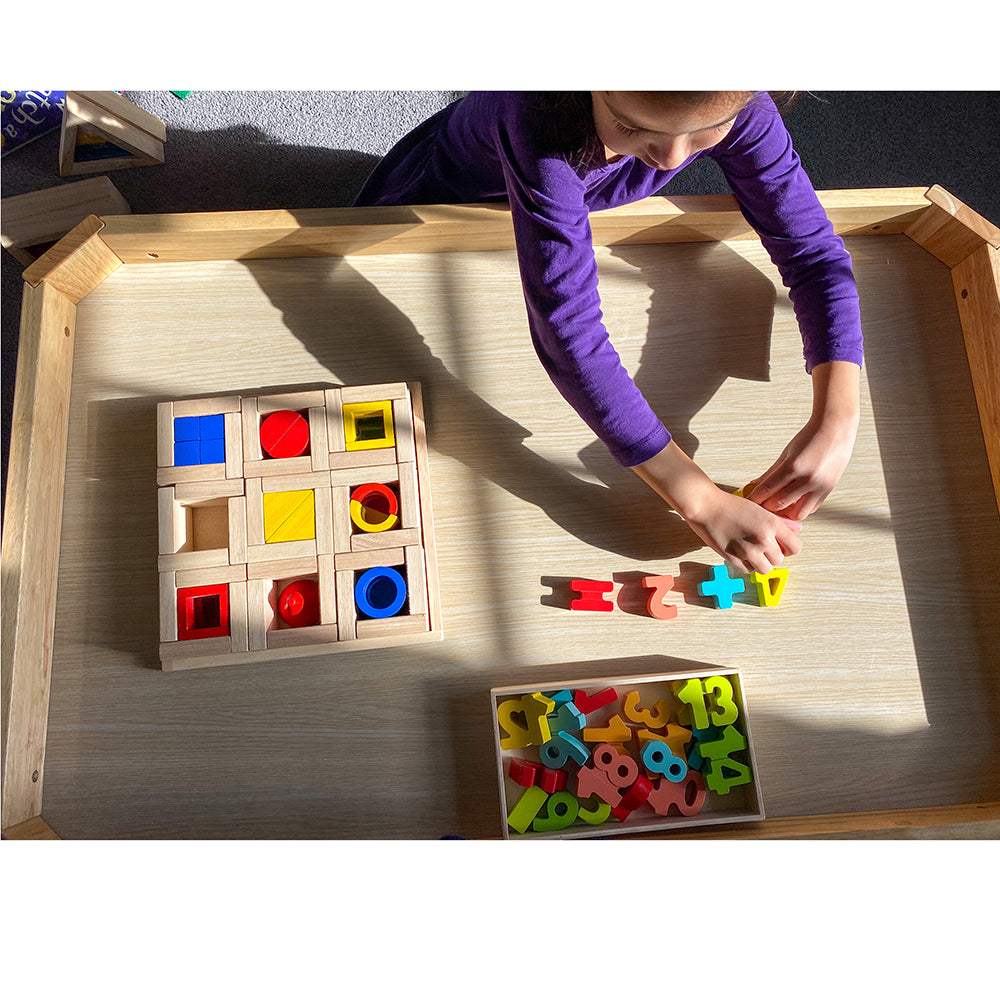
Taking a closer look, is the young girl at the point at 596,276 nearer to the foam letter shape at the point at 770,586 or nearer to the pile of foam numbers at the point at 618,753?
the foam letter shape at the point at 770,586

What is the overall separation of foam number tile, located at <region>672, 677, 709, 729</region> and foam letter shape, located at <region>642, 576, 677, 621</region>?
0.07 metres

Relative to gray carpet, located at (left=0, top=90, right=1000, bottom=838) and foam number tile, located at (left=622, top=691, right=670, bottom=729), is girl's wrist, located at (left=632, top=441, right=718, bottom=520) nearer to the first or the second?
foam number tile, located at (left=622, top=691, right=670, bottom=729)

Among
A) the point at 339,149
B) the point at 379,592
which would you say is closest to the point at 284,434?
the point at 379,592

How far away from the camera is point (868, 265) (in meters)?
0.88

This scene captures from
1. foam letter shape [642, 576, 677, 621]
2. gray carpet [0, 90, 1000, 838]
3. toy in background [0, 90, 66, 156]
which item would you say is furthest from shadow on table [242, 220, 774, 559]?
toy in background [0, 90, 66, 156]

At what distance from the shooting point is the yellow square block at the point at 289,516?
768 millimetres

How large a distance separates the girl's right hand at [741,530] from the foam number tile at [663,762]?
0.19 metres

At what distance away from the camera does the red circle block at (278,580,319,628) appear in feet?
2.52

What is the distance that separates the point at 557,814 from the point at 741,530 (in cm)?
32

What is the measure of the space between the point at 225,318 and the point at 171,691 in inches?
15.5

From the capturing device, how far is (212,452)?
0.79 metres

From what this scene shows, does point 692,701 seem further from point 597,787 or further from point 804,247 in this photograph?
point 804,247
